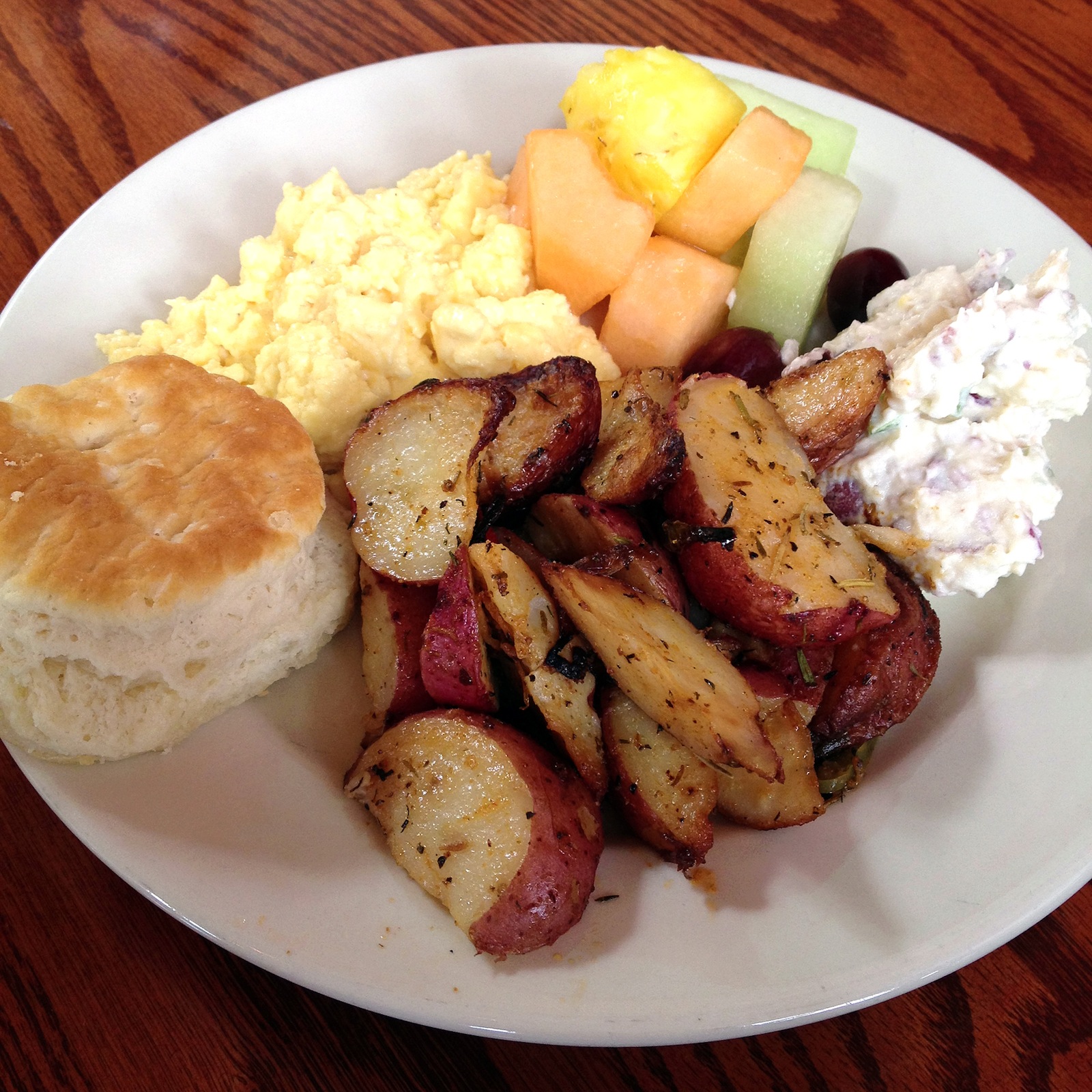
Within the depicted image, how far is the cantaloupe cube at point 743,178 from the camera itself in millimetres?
1741

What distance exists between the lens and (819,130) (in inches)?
75.6

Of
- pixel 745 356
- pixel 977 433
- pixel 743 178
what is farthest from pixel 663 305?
pixel 977 433

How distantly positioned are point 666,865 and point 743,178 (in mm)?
1316

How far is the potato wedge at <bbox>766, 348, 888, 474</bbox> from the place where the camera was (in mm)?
1473

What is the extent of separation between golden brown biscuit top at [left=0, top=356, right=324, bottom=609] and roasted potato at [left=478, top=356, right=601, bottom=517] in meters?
0.28

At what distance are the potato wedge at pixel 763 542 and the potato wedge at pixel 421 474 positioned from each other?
32cm

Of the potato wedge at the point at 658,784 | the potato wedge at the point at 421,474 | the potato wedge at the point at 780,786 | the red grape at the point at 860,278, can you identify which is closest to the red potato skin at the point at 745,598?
the potato wedge at the point at 780,786

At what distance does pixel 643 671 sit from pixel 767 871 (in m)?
0.34

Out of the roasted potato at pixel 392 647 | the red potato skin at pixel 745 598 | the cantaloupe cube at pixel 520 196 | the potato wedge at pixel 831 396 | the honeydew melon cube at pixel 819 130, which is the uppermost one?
the honeydew melon cube at pixel 819 130

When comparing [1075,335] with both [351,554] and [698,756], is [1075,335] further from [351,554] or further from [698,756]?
[351,554]

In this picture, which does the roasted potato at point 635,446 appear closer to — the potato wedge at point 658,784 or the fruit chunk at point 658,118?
the potato wedge at point 658,784

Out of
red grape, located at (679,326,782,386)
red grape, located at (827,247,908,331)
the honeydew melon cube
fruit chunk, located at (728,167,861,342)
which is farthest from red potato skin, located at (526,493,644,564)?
the honeydew melon cube

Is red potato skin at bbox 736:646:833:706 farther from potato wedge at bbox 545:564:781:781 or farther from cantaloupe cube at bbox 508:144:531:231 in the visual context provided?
cantaloupe cube at bbox 508:144:531:231

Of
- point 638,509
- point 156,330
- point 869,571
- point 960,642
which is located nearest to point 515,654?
point 638,509
